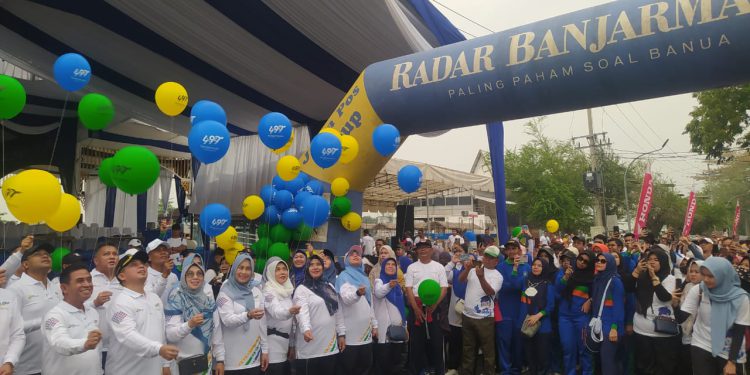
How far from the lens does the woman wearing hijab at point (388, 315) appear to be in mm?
4969

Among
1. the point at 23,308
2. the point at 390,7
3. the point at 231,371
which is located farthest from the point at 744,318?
the point at 390,7

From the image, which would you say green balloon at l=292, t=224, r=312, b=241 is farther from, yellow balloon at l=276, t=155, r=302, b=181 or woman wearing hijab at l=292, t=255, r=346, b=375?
woman wearing hijab at l=292, t=255, r=346, b=375

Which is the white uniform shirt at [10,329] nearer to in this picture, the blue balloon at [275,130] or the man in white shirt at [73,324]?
the man in white shirt at [73,324]

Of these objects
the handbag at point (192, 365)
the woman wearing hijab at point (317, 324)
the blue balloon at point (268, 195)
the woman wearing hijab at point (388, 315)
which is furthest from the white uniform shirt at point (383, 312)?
the blue balloon at point (268, 195)

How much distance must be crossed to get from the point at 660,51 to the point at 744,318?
2585 millimetres

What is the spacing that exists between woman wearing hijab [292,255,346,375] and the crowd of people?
→ 0.01 m

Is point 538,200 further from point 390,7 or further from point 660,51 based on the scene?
point 660,51

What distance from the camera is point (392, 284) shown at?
4758mm

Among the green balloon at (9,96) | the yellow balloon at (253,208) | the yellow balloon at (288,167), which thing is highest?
the green balloon at (9,96)

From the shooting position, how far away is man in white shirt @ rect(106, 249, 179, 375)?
117 inches

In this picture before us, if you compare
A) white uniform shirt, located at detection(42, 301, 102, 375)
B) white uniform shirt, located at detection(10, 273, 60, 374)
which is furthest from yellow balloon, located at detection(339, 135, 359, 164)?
white uniform shirt, located at detection(42, 301, 102, 375)

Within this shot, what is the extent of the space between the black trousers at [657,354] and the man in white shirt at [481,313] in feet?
4.44

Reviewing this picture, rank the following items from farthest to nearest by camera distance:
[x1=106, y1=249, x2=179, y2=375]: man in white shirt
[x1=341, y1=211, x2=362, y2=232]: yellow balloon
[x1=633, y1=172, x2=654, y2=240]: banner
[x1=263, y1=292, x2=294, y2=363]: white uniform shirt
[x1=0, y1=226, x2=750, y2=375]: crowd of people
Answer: [x1=633, y1=172, x2=654, y2=240]: banner, [x1=341, y1=211, x2=362, y2=232]: yellow balloon, [x1=263, y1=292, x2=294, y2=363]: white uniform shirt, [x1=0, y1=226, x2=750, y2=375]: crowd of people, [x1=106, y1=249, x2=179, y2=375]: man in white shirt

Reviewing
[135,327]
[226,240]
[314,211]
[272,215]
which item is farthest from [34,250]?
[272,215]
